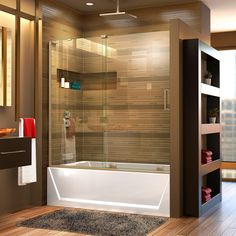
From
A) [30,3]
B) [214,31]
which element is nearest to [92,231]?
[30,3]

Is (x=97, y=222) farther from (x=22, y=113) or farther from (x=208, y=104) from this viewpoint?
(x=208, y=104)

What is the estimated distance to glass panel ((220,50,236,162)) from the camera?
8.06m

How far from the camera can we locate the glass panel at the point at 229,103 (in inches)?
317

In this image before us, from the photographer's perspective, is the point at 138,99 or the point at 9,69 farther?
the point at 138,99

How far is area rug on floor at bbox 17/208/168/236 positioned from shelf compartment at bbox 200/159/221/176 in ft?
2.48

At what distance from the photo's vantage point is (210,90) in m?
5.47

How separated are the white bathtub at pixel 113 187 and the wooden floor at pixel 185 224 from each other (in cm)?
24

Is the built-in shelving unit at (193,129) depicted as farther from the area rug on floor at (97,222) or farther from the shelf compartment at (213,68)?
the shelf compartment at (213,68)

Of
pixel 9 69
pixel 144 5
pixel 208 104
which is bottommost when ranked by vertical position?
pixel 208 104

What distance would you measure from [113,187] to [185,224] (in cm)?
98

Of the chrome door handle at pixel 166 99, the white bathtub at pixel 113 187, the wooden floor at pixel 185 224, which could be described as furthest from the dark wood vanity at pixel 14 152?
the chrome door handle at pixel 166 99

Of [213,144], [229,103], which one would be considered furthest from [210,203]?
[229,103]

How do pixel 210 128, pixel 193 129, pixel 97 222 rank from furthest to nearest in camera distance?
pixel 210 128 < pixel 193 129 < pixel 97 222

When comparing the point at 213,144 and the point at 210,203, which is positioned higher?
the point at 213,144
